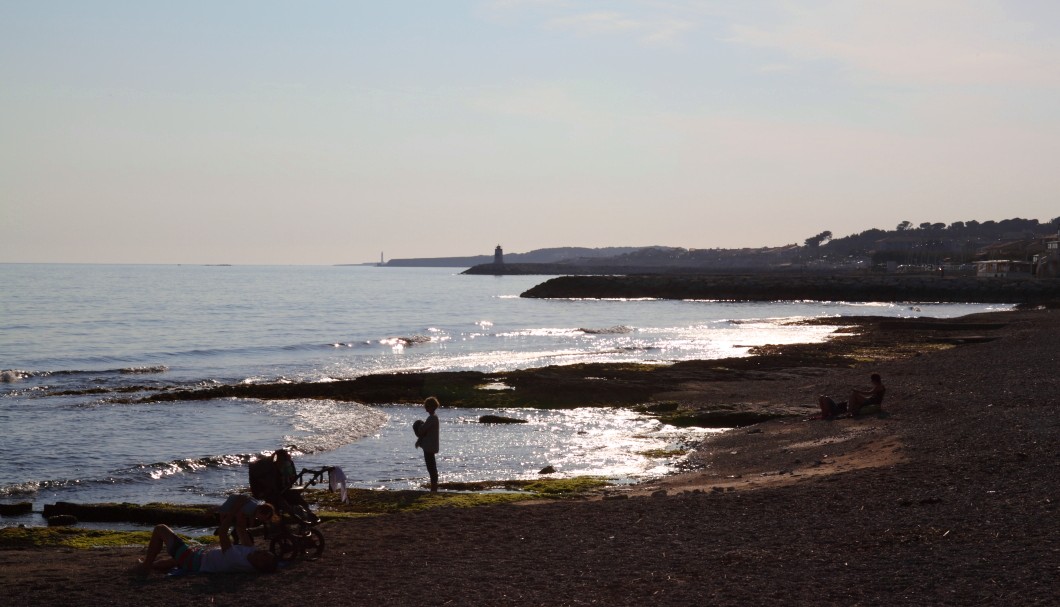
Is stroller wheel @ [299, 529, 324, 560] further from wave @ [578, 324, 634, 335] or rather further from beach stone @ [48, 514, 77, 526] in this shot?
wave @ [578, 324, 634, 335]

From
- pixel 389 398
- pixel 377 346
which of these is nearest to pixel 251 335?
pixel 377 346

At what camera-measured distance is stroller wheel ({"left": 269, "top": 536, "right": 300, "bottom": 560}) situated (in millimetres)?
11938

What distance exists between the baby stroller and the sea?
6.38 m

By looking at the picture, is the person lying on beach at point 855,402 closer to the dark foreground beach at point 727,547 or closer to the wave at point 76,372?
the dark foreground beach at point 727,547

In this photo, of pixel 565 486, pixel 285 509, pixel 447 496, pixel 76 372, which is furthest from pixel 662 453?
pixel 76 372

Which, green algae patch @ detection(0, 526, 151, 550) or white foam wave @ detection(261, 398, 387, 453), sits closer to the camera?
green algae patch @ detection(0, 526, 151, 550)

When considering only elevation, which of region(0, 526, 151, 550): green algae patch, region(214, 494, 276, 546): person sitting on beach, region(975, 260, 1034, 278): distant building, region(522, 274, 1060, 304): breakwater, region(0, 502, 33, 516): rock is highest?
region(975, 260, 1034, 278): distant building

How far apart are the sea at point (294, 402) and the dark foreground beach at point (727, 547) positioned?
4.61 metres

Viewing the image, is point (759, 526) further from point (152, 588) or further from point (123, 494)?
point (123, 494)

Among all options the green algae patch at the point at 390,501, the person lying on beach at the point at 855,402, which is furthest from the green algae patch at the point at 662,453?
the green algae patch at the point at 390,501

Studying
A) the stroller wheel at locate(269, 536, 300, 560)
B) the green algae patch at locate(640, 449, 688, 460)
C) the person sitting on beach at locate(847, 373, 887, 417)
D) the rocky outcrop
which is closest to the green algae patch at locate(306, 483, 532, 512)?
the rocky outcrop

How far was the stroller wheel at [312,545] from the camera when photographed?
39.8 ft

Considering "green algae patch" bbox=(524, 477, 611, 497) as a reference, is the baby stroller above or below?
above

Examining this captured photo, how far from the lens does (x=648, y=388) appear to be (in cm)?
3381
